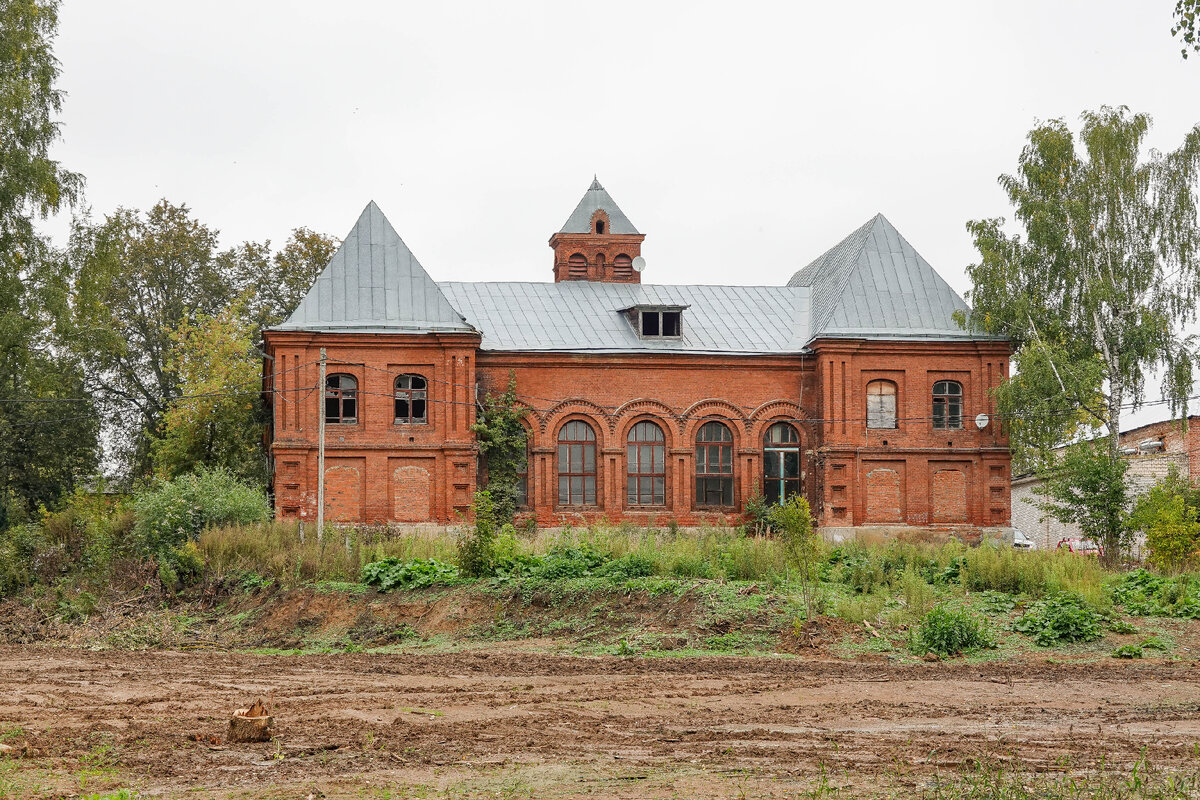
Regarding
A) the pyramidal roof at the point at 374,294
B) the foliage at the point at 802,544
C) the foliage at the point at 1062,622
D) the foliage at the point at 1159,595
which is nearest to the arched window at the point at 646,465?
the pyramidal roof at the point at 374,294

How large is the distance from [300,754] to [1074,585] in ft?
43.0

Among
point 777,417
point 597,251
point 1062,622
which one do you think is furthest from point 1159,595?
point 597,251

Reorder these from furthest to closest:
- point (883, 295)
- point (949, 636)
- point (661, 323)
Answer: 1. point (883, 295)
2. point (661, 323)
3. point (949, 636)

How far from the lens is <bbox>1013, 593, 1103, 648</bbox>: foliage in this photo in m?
16.9

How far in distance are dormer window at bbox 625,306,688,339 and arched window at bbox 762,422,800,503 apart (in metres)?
3.66

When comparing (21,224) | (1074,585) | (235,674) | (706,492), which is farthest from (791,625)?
(21,224)

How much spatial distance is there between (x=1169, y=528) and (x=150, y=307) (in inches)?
1242

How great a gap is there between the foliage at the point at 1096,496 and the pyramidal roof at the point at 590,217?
15853mm

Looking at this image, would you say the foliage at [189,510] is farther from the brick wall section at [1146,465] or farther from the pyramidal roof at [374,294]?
the brick wall section at [1146,465]

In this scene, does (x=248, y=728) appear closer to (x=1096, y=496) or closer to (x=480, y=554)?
(x=480, y=554)

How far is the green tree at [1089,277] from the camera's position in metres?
30.9

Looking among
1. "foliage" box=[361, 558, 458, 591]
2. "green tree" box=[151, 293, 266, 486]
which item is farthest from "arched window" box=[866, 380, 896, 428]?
"green tree" box=[151, 293, 266, 486]

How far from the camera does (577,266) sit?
3897cm

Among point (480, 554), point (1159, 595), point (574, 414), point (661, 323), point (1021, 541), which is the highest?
point (661, 323)
